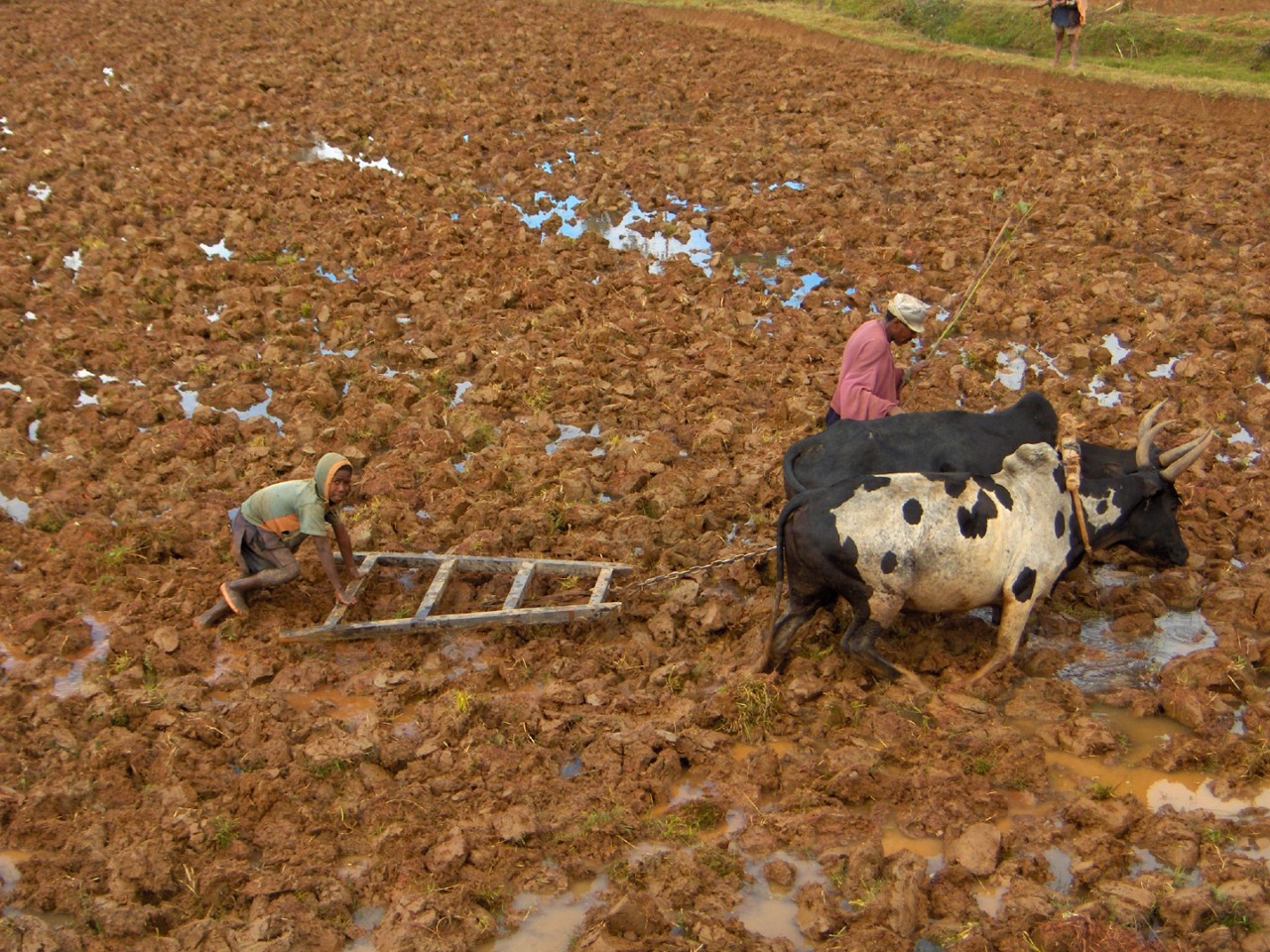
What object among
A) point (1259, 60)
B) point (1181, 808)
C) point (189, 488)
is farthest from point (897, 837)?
point (1259, 60)

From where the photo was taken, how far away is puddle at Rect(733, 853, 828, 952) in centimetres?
457

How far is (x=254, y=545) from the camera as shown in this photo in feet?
21.6

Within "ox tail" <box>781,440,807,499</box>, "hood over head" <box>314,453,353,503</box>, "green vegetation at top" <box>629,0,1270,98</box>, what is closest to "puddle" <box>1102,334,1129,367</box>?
"ox tail" <box>781,440,807,499</box>

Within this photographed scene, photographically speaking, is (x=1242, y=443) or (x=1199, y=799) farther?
(x=1242, y=443)

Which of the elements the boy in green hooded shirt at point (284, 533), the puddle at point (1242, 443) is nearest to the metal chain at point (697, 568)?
the boy in green hooded shirt at point (284, 533)

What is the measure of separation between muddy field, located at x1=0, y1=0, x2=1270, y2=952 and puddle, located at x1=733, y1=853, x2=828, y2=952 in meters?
0.02

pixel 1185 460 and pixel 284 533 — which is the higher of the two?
pixel 1185 460

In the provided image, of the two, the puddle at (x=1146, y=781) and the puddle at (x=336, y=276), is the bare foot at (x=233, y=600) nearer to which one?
the puddle at (x=1146, y=781)

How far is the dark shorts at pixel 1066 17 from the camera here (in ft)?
59.4

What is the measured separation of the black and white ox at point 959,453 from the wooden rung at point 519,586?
5.33ft

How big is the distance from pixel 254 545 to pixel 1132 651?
5.19 metres

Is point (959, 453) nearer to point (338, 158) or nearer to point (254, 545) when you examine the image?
point (254, 545)

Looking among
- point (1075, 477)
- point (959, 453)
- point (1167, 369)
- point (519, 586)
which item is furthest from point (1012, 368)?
point (519, 586)

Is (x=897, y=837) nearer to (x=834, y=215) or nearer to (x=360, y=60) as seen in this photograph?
(x=834, y=215)
